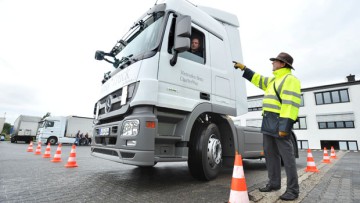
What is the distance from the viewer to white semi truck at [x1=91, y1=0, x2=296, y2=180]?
271 centimetres

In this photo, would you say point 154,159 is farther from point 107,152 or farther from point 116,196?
point 107,152

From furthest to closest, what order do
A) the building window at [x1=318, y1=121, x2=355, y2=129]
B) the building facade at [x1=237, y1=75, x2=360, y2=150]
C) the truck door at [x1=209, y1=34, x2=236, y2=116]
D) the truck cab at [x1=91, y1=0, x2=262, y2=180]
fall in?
the building window at [x1=318, y1=121, x2=355, y2=129] < the building facade at [x1=237, y1=75, x2=360, y2=150] < the truck door at [x1=209, y1=34, x2=236, y2=116] < the truck cab at [x1=91, y1=0, x2=262, y2=180]

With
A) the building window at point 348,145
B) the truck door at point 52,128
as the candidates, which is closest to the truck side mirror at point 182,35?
the truck door at point 52,128

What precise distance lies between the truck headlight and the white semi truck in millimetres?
13

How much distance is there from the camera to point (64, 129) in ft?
67.0

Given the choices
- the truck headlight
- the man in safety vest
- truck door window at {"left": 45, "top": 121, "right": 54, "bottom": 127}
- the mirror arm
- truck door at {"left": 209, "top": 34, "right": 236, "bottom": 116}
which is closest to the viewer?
the man in safety vest

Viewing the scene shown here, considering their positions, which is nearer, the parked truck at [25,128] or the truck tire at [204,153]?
the truck tire at [204,153]

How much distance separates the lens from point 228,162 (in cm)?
378

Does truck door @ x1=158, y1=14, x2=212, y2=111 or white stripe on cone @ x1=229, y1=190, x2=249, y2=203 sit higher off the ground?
truck door @ x1=158, y1=14, x2=212, y2=111

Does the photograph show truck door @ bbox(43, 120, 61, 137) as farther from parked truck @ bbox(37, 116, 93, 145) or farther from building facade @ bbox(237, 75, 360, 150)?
building facade @ bbox(237, 75, 360, 150)

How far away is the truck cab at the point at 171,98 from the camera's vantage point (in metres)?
2.71

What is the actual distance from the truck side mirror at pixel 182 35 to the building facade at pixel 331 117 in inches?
718

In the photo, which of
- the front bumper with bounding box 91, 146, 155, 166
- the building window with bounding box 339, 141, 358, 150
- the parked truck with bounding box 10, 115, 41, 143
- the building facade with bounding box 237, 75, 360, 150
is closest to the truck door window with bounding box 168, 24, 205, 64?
the front bumper with bounding box 91, 146, 155, 166

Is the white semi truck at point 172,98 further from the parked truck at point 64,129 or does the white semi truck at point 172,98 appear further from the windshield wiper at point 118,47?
the parked truck at point 64,129
